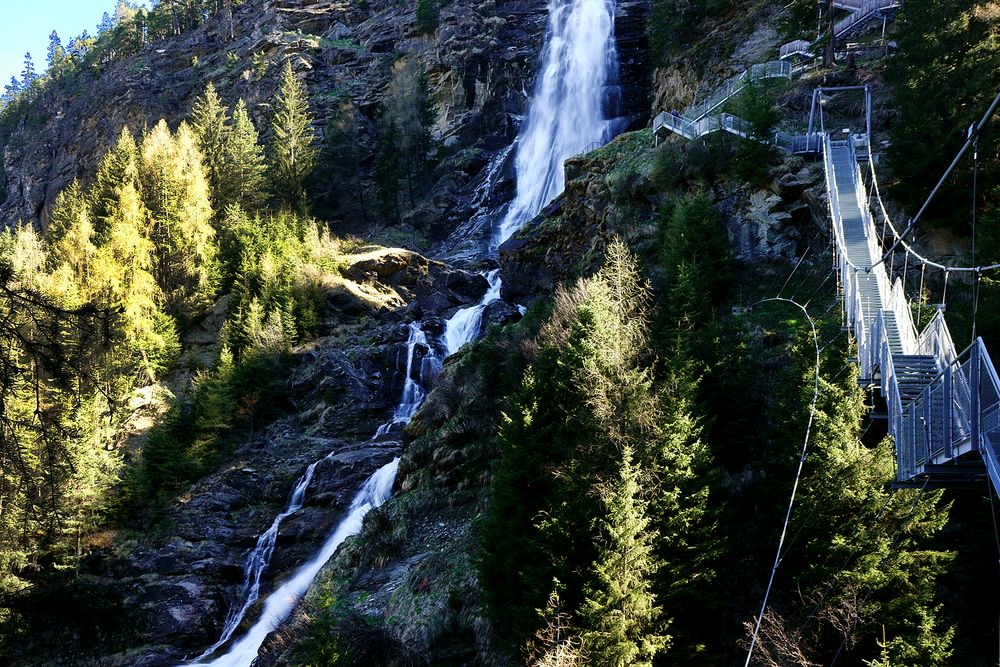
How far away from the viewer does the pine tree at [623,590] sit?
15.6m

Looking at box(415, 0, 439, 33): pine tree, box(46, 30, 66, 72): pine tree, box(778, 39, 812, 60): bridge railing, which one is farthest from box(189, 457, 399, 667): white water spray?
box(46, 30, 66, 72): pine tree

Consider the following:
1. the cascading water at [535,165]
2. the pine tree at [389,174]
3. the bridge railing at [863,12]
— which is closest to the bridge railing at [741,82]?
the bridge railing at [863,12]

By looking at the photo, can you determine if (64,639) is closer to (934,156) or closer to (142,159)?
(934,156)

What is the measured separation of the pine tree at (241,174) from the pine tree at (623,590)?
45.4 meters

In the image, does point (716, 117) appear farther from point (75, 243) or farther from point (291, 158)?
point (291, 158)

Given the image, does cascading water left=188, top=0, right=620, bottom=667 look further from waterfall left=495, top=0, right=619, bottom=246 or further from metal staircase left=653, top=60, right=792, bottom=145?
metal staircase left=653, top=60, right=792, bottom=145

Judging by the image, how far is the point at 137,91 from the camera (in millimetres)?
79188

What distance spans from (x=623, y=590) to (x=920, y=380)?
24.4 ft

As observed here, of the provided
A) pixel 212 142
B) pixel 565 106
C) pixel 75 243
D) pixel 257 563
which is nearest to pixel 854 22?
pixel 565 106

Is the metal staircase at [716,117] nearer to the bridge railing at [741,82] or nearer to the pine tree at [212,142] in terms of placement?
the bridge railing at [741,82]

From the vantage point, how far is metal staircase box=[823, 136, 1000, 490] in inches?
347

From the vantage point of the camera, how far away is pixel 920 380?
12281mm

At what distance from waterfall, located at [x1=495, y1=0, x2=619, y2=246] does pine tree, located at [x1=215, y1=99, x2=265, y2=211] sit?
61.2ft

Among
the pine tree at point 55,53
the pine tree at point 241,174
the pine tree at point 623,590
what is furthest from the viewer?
the pine tree at point 55,53
